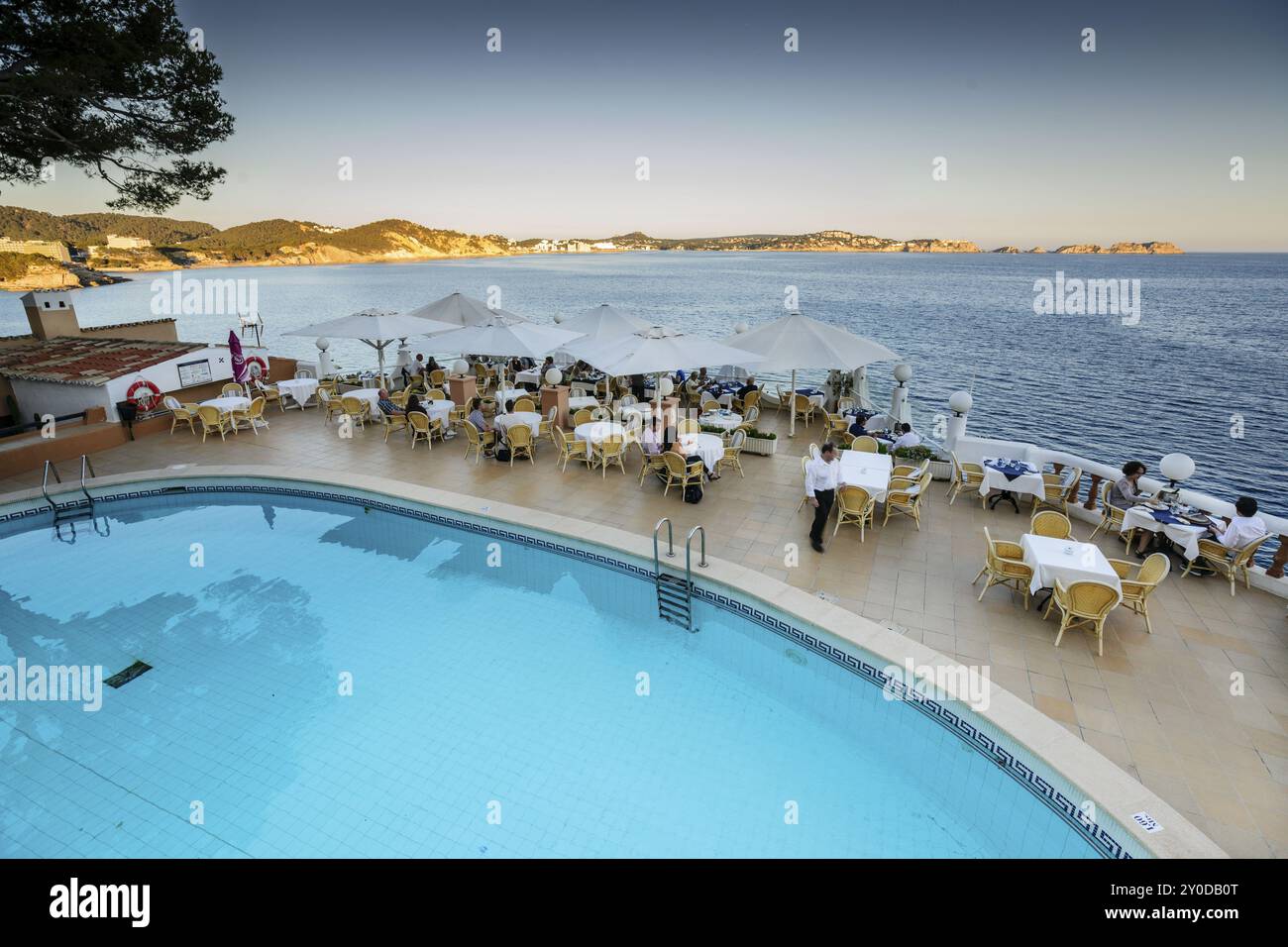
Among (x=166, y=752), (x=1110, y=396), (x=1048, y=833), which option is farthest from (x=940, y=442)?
(x=1110, y=396)

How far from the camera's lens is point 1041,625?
18.5 feet

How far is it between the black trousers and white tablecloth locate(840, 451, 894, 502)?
442 millimetres

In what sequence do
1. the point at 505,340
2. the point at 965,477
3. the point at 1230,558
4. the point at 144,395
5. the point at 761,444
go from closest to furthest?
1. the point at 1230,558
2. the point at 965,477
3. the point at 761,444
4. the point at 505,340
5. the point at 144,395

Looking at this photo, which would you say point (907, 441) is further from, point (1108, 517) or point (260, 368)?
point (260, 368)

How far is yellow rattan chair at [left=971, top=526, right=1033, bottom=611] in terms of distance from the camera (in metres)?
5.75

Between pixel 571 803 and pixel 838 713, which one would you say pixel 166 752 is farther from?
pixel 838 713

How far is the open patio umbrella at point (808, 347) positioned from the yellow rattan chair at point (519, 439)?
4078mm

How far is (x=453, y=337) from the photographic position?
10.9m

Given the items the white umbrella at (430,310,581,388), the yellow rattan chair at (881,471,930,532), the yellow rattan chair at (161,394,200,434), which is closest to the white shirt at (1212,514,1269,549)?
the yellow rattan chair at (881,471,930,532)

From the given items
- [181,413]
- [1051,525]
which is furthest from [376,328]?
[1051,525]

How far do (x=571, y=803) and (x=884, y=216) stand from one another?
191 feet

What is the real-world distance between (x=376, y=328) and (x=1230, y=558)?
1335 cm

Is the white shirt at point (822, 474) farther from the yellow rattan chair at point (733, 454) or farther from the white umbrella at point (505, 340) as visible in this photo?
the white umbrella at point (505, 340)

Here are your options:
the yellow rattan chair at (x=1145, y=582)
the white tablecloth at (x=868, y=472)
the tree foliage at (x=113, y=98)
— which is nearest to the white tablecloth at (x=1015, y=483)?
the white tablecloth at (x=868, y=472)
